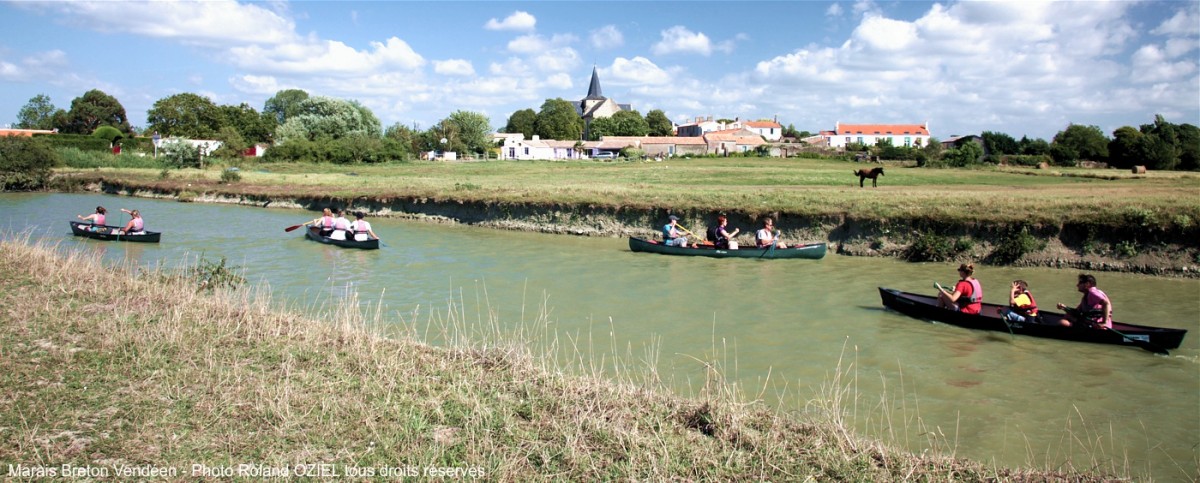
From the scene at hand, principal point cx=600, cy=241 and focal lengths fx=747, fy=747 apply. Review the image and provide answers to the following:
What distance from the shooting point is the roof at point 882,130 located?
435 feet

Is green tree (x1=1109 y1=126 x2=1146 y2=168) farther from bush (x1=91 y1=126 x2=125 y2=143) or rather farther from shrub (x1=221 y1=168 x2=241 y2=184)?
bush (x1=91 y1=126 x2=125 y2=143)

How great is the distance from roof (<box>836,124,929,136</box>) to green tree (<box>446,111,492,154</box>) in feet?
228

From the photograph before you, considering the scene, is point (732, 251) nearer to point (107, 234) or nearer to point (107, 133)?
point (107, 234)

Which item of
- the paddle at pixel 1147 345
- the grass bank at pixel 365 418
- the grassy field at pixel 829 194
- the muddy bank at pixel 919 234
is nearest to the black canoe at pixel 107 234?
the muddy bank at pixel 919 234

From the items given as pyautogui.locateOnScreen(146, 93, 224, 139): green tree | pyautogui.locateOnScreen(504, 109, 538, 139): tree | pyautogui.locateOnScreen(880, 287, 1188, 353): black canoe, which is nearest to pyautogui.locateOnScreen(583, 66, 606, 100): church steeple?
pyautogui.locateOnScreen(504, 109, 538, 139): tree

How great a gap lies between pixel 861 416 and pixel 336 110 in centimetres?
8803

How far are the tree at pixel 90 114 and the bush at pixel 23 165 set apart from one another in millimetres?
62018

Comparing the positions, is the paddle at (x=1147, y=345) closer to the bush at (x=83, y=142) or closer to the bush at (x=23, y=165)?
the bush at (x=23, y=165)

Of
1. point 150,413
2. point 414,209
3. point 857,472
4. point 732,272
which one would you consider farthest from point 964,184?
point 150,413

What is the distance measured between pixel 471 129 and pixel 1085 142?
7204 centimetres

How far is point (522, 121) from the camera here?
144 metres

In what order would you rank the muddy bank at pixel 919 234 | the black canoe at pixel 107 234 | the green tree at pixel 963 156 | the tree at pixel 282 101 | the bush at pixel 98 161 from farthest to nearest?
the tree at pixel 282 101 → the green tree at pixel 963 156 → the bush at pixel 98 161 → the black canoe at pixel 107 234 → the muddy bank at pixel 919 234

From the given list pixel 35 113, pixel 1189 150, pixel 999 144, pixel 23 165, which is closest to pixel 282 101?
pixel 35 113

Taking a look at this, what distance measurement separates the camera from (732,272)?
2111 cm
